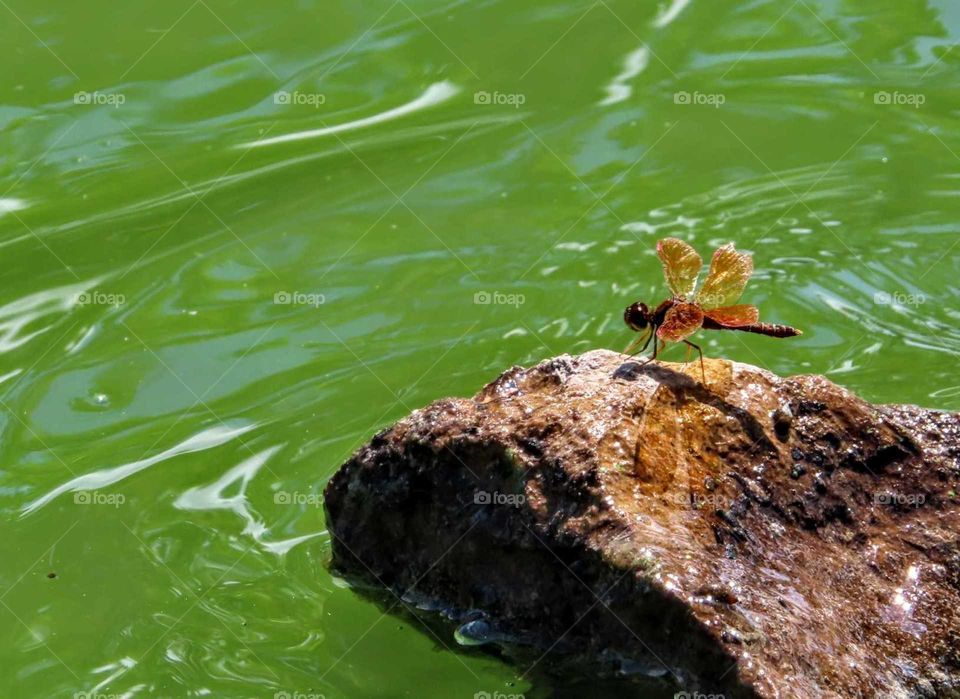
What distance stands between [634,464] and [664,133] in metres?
4.08

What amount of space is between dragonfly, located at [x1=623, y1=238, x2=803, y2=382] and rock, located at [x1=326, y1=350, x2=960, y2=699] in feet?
0.80

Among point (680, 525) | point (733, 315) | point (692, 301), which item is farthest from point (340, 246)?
point (680, 525)

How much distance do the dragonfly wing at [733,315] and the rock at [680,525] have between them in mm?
376

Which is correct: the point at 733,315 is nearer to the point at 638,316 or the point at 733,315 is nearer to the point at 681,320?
the point at 681,320

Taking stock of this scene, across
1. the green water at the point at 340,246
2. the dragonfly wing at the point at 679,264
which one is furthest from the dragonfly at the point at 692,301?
the green water at the point at 340,246

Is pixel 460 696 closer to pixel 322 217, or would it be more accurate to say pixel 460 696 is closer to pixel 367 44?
pixel 322 217

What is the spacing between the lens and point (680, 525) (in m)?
3.74

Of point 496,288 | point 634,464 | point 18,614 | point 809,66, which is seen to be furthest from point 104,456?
point 809,66

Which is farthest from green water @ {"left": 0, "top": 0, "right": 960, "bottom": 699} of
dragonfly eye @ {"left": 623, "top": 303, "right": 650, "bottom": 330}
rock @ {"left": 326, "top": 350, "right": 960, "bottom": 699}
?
dragonfly eye @ {"left": 623, "top": 303, "right": 650, "bottom": 330}

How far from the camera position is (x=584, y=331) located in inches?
243

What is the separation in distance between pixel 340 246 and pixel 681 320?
2.79 m

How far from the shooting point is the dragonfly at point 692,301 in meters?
4.55

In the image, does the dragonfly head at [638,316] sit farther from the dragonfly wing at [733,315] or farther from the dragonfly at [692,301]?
the dragonfly wing at [733,315]

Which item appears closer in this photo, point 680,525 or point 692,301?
point 680,525
